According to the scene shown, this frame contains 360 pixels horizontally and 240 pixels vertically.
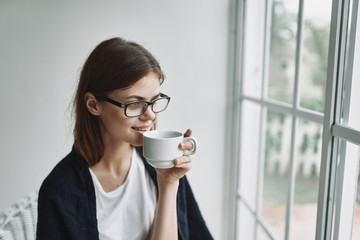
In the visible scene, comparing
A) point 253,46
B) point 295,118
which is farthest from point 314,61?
point 295,118

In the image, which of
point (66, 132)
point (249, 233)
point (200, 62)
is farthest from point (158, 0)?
point (249, 233)

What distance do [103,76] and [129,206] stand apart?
0.46 metres

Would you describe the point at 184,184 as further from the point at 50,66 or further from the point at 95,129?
the point at 50,66

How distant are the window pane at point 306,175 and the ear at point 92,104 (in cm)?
387

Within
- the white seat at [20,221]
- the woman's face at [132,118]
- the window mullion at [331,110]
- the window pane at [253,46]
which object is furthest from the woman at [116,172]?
the window pane at [253,46]

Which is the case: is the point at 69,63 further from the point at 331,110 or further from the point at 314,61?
the point at 314,61

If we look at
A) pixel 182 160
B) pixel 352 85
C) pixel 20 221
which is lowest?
pixel 20 221

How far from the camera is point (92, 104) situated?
3.35ft

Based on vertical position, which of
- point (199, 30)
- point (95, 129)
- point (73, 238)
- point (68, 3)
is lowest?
point (73, 238)

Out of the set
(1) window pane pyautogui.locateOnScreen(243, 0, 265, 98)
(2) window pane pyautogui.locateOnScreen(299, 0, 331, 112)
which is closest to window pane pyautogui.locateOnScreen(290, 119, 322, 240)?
(2) window pane pyautogui.locateOnScreen(299, 0, 331, 112)

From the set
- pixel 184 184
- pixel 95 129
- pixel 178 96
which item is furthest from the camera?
pixel 178 96

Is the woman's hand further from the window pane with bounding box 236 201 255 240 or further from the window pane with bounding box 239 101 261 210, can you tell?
the window pane with bounding box 236 201 255 240

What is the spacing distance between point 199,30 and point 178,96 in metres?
0.39

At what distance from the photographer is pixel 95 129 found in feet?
3.59
